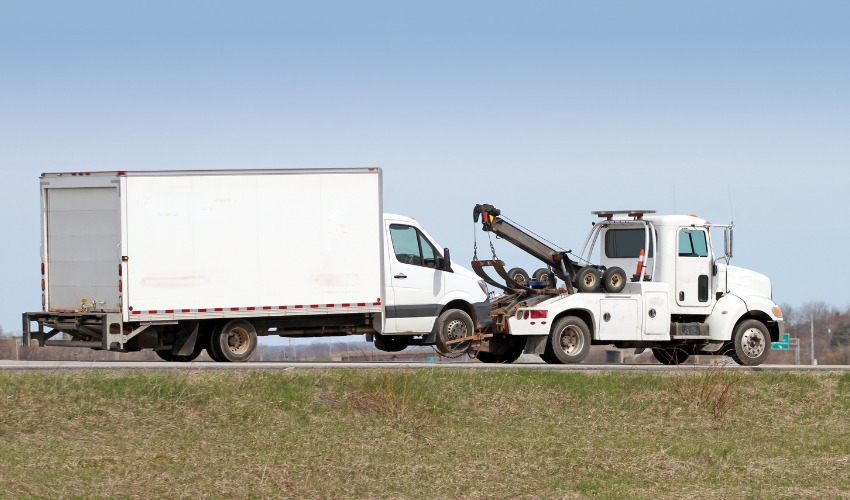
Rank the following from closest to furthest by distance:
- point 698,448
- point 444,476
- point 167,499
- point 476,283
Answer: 1. point 167,499
2. point 444,476
3. point 698,448
4. point 476,283

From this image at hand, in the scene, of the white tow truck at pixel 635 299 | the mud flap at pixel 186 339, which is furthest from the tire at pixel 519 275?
the mud flap at pixel 186 339

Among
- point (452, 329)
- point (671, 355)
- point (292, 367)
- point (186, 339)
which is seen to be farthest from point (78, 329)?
point (671, 355)

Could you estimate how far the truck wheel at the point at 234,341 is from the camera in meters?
23.4

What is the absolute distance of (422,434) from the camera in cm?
1720

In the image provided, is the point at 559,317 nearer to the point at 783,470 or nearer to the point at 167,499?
the point at 783,470

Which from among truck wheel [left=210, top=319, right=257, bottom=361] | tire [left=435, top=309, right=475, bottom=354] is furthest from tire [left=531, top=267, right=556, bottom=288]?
truck wheel [left=210, top=319, right=257, bottom=361]

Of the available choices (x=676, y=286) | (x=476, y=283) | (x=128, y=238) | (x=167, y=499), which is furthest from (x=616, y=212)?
(x=167, y=499)

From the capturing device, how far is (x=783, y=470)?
609 inches

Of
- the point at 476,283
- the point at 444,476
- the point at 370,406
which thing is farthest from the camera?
the point at 476,283

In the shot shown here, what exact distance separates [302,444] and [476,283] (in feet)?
31.7

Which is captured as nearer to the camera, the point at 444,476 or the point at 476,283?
the point at 444,476

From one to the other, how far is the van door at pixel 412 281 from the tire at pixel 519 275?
2.36 meters

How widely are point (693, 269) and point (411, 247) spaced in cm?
597

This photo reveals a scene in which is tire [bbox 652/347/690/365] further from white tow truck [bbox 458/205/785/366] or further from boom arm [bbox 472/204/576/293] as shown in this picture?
boom arm [bbox 472/204/576/293]
